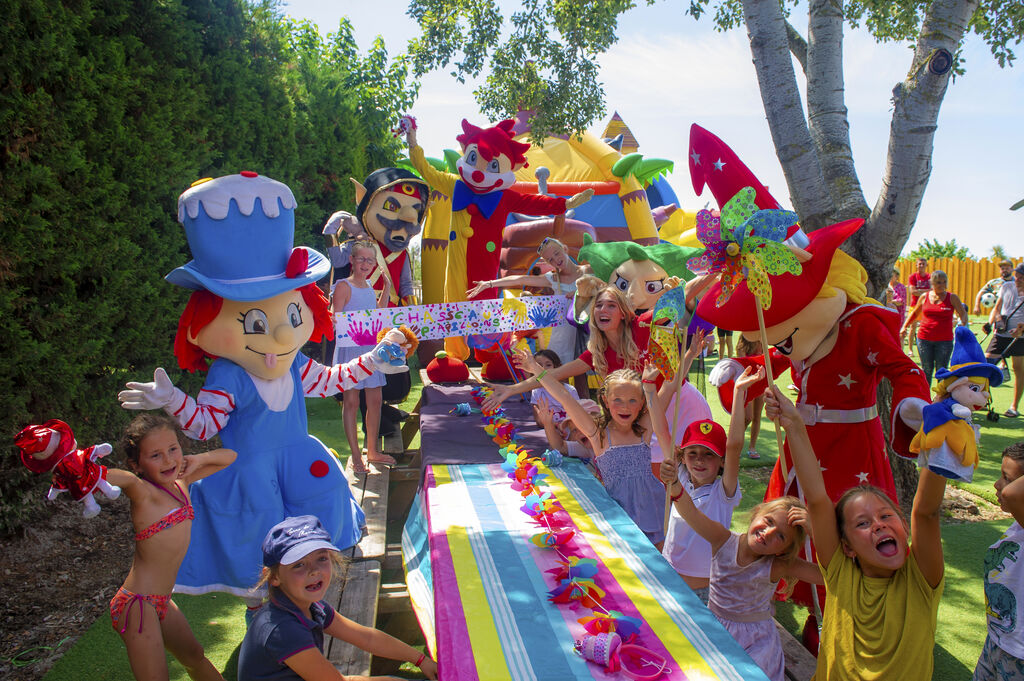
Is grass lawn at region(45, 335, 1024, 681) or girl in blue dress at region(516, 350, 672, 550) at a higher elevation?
girl in blue dress at region(516, 350, 672, 550)

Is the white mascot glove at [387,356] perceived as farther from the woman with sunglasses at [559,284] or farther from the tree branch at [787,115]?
the tree branch at [787,115]

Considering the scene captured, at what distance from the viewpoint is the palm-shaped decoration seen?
2277mm

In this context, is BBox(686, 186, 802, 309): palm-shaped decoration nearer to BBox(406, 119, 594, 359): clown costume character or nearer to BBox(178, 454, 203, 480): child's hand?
BBox(178, 454, 203, 480): child's hand

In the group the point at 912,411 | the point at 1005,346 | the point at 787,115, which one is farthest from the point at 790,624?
the point at 1005,346

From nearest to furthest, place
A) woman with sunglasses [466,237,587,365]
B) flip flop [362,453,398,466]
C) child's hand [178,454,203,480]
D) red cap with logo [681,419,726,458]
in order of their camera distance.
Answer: child's hand [178,454,203,480], red cap with logo [681,419,726,458], flip flop [362,453,398,466], woman with sunglasses [466,237,587,365]

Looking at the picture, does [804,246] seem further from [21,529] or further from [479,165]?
[21,529]

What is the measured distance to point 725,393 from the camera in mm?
3424

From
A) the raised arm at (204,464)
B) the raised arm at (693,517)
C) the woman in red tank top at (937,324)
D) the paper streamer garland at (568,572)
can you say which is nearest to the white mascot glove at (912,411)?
the raised arm at (693,517)

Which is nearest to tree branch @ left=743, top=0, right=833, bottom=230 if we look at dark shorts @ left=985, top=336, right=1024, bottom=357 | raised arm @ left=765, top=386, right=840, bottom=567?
raised arm @ left=765, top=386, right=840, bottom=567

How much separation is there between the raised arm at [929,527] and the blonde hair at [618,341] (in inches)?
78.4

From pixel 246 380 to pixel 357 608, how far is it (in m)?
1.06

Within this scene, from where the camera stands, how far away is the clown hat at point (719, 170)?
9.21ft

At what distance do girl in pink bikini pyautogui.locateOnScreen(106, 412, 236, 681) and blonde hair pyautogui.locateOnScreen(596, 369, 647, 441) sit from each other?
5.88 feet

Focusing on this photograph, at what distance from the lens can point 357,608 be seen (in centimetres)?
284
